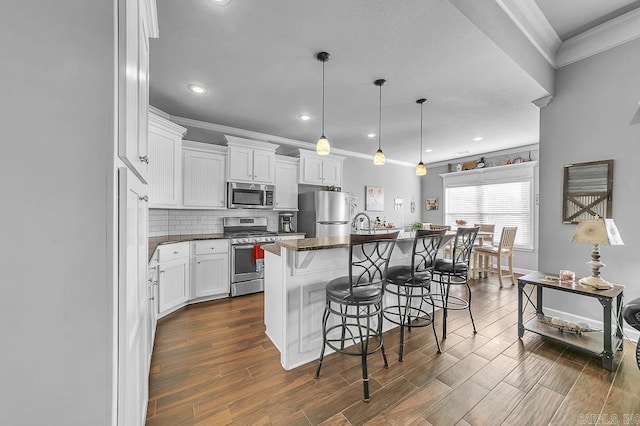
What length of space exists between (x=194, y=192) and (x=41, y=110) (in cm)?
344

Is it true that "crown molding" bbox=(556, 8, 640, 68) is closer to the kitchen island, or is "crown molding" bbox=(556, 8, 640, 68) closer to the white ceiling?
the white ceiling

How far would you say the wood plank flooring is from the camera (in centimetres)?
154

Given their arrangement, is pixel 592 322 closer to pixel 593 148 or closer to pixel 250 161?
pixel 593 148

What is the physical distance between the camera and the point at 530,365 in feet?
6.70

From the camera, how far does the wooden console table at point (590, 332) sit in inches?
77.9

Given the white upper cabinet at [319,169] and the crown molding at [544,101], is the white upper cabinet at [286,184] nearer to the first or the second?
the white upper cabinet at [319,169]

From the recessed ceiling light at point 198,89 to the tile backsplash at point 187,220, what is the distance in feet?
5.67

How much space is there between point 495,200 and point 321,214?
4.24 meters

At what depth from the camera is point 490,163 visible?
588cm

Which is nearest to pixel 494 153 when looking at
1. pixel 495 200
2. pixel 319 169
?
pixel 495 200

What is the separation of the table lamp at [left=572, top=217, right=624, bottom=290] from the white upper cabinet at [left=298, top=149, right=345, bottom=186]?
365 centimetres

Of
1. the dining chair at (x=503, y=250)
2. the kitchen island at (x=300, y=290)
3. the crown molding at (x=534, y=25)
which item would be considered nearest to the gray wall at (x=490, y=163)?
the dining chair at (x=503, y=250)

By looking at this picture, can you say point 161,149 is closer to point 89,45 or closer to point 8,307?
point 89,45

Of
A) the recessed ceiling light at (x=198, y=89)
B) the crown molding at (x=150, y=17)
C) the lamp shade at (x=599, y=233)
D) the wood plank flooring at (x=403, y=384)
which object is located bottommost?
the wood plank flooring at (x=403, y=384)
